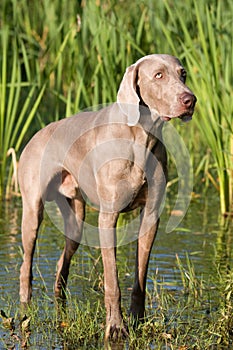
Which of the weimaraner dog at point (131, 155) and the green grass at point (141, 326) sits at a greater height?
the weimaraner dog at point (131, 155)

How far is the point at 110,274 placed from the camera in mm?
4957

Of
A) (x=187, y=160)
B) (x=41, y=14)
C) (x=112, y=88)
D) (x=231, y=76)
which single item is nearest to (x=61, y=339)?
(x=112, y=88)

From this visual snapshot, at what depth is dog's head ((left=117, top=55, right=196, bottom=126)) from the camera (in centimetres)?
473

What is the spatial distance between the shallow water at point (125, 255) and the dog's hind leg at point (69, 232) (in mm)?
81

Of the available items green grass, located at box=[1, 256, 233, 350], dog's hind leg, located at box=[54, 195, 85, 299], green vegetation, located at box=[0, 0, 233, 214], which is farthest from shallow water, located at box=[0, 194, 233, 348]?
green vegetation, located at box=[0, 0, 233, 214]

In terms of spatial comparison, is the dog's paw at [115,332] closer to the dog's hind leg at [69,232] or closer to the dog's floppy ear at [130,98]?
the dog's hind leg at [69,232]

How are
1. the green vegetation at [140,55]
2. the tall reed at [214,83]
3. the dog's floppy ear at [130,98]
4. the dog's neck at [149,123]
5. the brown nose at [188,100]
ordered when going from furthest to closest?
the green vegetation at [140,55] → the tall reed at [214,83] → the dog's neck at [149,123] → the dog's floppy ear at [130,98] → the brown nose at [188,100]

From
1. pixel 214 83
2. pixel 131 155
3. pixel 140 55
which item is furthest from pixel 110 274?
pixel 140 55

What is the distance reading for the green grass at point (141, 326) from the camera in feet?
15.4

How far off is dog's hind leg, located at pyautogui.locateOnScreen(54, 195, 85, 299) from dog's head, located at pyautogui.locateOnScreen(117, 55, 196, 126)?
113cm

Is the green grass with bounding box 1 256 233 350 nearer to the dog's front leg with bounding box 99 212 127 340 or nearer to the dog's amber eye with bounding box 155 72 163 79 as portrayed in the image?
the dog's front leg with bounding box 99 212 127 340

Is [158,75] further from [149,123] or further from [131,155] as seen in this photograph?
[131,155]

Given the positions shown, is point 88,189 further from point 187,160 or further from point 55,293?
point 187,160

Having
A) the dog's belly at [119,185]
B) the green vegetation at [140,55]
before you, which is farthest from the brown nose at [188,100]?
the green vegetation at [140,55]
